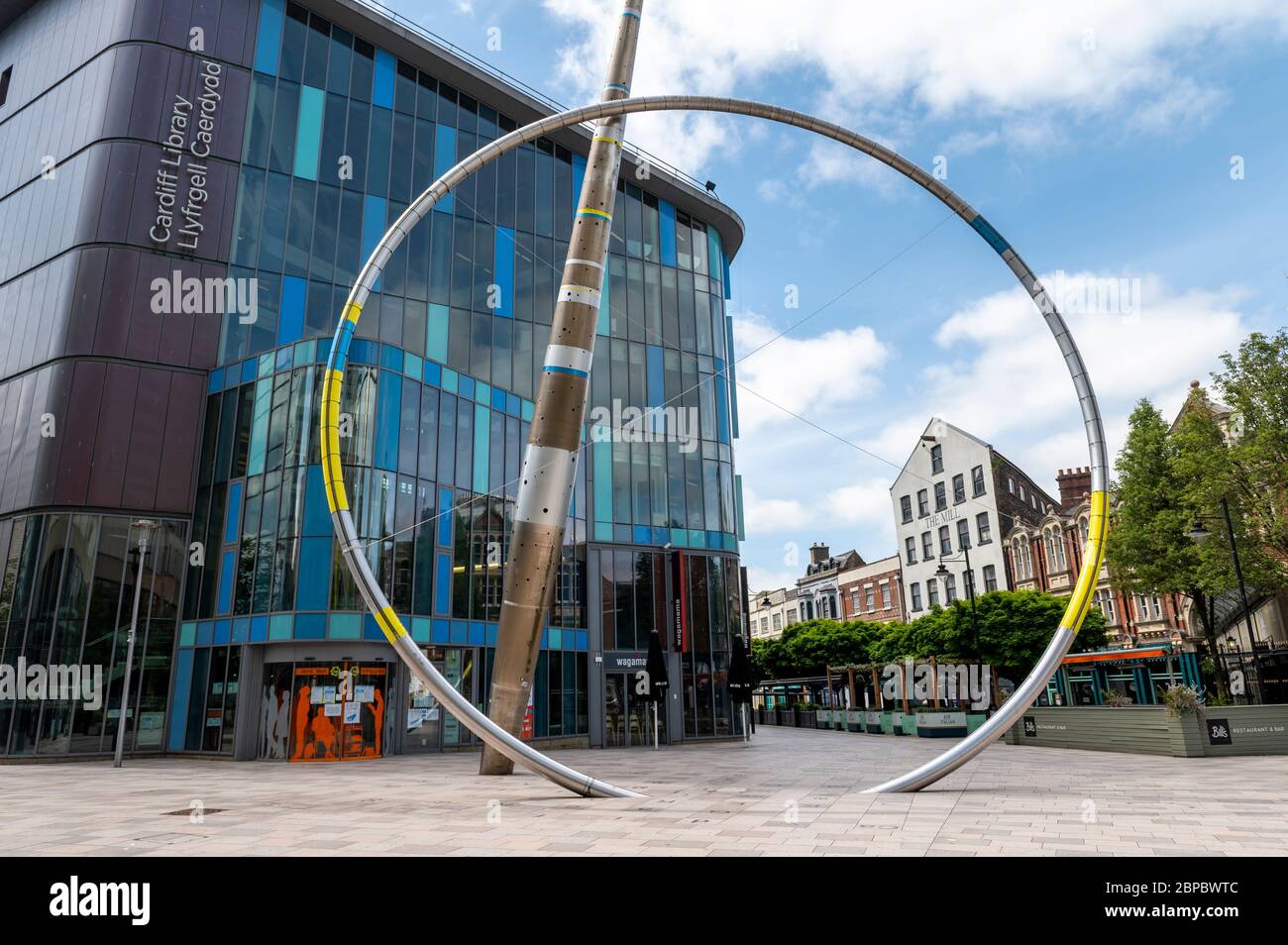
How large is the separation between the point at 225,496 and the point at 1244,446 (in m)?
42.1

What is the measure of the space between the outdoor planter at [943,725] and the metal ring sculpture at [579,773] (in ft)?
82.9

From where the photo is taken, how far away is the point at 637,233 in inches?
1892

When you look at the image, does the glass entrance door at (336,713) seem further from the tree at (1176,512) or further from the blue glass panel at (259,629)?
the tree at (1176,512)

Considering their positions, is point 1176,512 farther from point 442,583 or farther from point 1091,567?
point 442,583

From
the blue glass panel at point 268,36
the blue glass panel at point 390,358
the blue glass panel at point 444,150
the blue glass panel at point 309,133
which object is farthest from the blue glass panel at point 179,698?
the blue glass panel at point 268,36

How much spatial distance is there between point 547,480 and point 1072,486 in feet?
211

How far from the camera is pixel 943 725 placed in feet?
131

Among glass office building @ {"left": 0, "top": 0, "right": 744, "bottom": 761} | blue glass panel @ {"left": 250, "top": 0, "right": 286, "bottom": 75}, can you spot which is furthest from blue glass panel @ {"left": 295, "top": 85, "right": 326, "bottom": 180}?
blue glass panel @ {"left": 250, "top": 0, "right": 286, "bottom": 75}

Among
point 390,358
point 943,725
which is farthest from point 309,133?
point 943,725

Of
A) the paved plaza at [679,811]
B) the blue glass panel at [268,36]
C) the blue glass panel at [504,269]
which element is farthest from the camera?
the blue glass panel at [504,269]

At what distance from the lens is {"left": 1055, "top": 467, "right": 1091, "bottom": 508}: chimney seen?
230ft

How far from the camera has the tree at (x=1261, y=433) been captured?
1358 inches
